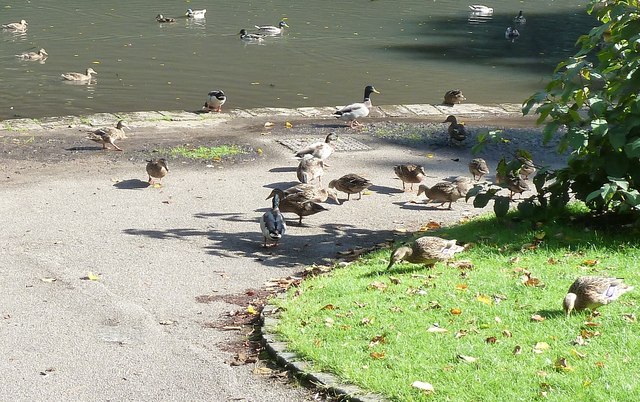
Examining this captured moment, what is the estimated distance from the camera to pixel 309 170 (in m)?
14.5

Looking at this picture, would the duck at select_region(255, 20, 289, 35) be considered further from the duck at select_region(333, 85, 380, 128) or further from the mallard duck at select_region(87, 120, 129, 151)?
the mallard duck at select_region(87, 120, 129, 151)

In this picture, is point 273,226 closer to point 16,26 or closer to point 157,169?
point 157,169

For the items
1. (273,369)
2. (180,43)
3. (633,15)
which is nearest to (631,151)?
(633,15)

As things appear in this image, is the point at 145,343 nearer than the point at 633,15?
Yes

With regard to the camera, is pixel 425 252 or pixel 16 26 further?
pixel 16 26

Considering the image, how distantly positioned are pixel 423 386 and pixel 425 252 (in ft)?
9.72

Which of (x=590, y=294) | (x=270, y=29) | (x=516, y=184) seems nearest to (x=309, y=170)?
(x=516, y=184)

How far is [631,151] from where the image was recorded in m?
9.62

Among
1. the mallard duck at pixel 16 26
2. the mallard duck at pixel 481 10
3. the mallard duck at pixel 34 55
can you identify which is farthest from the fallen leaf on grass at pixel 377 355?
the mallard duck at pixel 481 10

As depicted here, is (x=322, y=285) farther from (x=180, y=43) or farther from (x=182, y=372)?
(x=180, y=43)

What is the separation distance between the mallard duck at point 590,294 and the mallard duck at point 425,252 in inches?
74.3

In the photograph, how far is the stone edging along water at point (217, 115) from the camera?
18906 millimetres

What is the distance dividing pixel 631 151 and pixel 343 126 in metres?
10.2

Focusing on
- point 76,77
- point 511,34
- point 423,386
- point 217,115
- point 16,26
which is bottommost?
point 76,77
